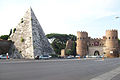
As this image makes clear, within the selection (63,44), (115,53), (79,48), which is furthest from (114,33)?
(63,44)

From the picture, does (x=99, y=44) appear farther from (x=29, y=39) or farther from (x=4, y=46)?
(x=4, y=46)

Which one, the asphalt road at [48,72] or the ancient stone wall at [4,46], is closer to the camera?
the asphalt road at [48,72]

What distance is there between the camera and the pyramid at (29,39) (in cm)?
5634

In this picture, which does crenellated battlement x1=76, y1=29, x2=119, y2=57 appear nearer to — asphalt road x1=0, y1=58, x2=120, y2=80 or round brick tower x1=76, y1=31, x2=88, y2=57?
round brick tower x1=76, y1=31, x2=88, y2=57

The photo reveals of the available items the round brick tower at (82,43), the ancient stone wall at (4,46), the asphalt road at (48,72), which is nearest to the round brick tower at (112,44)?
the round brick tower at (82,43)

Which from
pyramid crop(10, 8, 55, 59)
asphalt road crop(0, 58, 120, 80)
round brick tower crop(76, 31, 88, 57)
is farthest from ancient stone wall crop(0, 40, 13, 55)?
round brick tower crop(76, 31, 88, 57)

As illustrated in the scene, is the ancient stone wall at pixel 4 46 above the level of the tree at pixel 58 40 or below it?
below

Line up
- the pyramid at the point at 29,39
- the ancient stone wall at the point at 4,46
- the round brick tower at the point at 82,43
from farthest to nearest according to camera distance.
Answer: the round brick tower at the point at 82,43 < the ancient stone wall at the point at 4,46 < the pyramid at the point at 29,39

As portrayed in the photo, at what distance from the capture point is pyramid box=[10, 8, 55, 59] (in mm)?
56344

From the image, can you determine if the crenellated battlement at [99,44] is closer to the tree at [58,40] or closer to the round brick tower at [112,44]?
the round brick tower at [112,44]

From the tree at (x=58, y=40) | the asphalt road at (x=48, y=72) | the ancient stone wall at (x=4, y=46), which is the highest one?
the tree at (x=58, y=40)

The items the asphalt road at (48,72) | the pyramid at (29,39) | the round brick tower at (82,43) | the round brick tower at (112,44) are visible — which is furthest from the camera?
the round brick tower at (82,43)

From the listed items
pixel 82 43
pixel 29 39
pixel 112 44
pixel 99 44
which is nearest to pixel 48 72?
pixel 29 39

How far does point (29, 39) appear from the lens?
57.8 m
